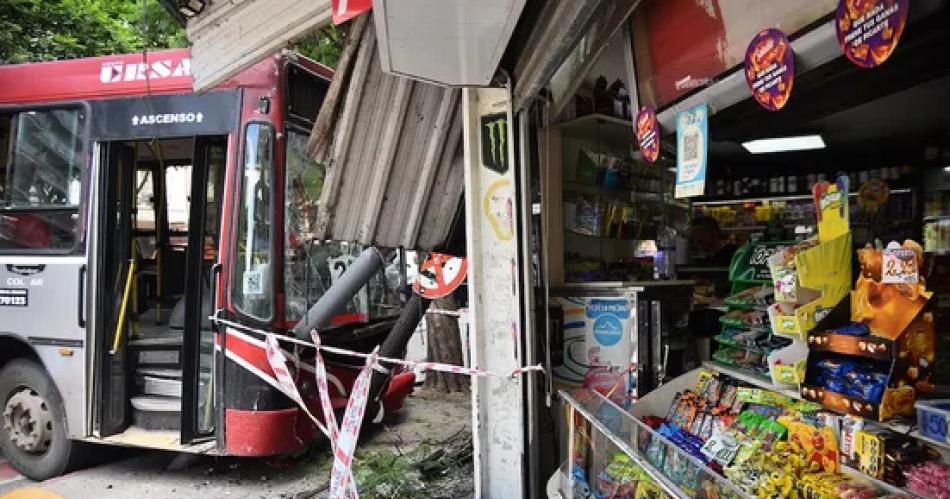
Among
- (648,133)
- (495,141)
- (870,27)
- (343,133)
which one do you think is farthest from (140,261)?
(870,27)

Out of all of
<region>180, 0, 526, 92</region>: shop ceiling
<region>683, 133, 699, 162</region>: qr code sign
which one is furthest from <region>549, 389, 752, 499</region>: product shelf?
<region>180, 0, 526, 92</region>: shop ceiling

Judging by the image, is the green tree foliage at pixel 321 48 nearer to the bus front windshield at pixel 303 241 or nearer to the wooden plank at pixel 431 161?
the bus front windshield at pixel 303 241

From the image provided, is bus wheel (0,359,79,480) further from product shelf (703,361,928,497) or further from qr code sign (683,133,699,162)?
product shelf (703,361,928,497)

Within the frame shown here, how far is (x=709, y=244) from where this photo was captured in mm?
6922

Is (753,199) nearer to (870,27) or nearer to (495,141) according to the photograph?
(495,141)

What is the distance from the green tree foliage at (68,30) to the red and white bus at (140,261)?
8.68ft

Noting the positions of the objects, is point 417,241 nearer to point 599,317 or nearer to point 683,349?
point 599,317

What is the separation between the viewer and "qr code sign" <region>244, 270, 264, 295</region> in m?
4.76

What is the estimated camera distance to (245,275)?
4.77m

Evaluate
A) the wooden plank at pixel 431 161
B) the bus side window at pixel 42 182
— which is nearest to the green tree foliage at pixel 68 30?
the bus side window at pixel 42 182

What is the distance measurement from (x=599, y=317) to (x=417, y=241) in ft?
4.77

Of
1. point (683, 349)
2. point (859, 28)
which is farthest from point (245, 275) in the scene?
point (859, 28)

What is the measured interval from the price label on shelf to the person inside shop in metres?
4.45

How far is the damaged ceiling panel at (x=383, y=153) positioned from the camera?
411cm
